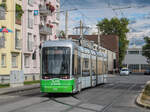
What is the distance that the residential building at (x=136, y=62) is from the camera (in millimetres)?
131250

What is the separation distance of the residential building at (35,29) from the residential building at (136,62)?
80.4 metres

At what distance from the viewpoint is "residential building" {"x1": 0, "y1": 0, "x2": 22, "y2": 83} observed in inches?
1543

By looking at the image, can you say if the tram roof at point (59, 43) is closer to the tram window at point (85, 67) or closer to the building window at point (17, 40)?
the tram window at point (85, 67)

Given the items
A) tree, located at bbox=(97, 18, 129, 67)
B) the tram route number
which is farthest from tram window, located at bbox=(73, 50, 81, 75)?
tree, located at bbox=(97, 18, 129, 67)

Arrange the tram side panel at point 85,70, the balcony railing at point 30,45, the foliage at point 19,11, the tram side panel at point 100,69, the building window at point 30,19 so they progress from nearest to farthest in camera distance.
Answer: the tram side panel at point 85,70 → the tram side panel at point 100,69 → the foliage at point 19,11 → the balcony railing at point 30,45 → the building window at point 30,19

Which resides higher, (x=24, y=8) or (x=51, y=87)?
(x=24, y=8)

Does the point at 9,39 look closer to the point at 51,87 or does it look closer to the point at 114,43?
the point at 51,87

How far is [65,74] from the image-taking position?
1811 cm

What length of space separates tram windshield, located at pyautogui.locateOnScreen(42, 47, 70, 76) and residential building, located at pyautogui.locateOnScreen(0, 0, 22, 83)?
20.8m

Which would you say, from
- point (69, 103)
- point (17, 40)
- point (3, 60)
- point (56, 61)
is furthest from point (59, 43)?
point (17, 40)

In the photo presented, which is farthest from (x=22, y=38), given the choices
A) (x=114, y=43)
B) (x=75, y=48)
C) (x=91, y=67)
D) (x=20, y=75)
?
(x=114, y=43)

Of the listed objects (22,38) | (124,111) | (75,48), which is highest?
(22,38)

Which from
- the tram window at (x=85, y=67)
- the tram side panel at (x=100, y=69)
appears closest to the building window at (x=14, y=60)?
the tram side panel at (x=100, y=69)

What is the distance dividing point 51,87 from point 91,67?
778 centimetres
